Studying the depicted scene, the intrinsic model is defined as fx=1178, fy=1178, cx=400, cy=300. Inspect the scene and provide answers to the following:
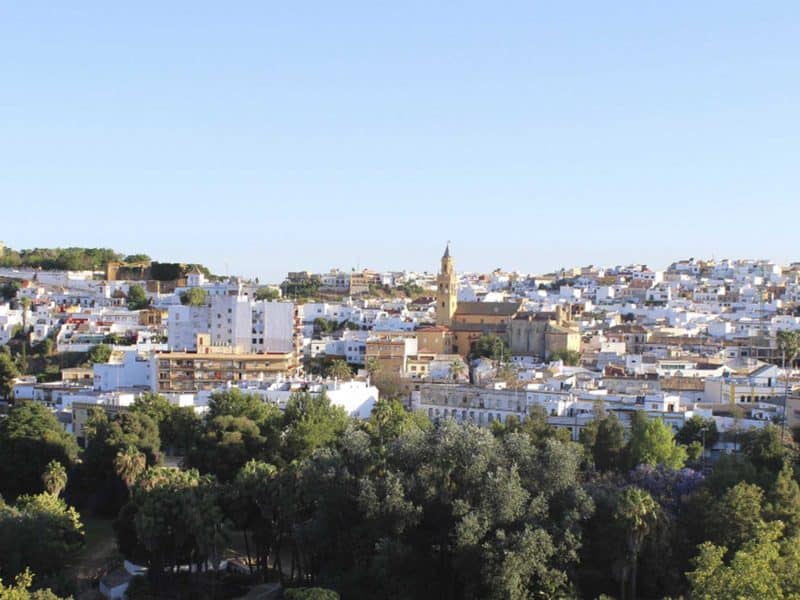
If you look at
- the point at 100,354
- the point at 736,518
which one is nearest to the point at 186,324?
the point at 100,354

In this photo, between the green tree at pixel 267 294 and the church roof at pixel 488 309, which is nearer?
the church roof at pixel 488 309

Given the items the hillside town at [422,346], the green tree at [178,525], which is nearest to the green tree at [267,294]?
the hillside town at [422,346]

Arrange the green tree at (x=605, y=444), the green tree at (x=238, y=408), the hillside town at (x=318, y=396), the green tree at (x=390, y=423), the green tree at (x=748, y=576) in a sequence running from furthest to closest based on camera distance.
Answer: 1. the green tree at (x=238, y=408)
2. the green tree at (x=605, y=444)
3. the green tree at (x=390, y=423)
4. the hillside town at (x=318, y=396)
5. the green tree at (x=748, y=576)

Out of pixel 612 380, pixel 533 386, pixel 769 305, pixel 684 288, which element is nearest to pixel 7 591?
pixel 533 386

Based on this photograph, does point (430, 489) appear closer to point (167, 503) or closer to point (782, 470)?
point (167, 503)

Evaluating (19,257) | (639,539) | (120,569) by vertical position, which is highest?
(19,257)

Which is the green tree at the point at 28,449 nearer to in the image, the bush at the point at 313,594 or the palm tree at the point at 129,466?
the palm tree at the point at 129,466
